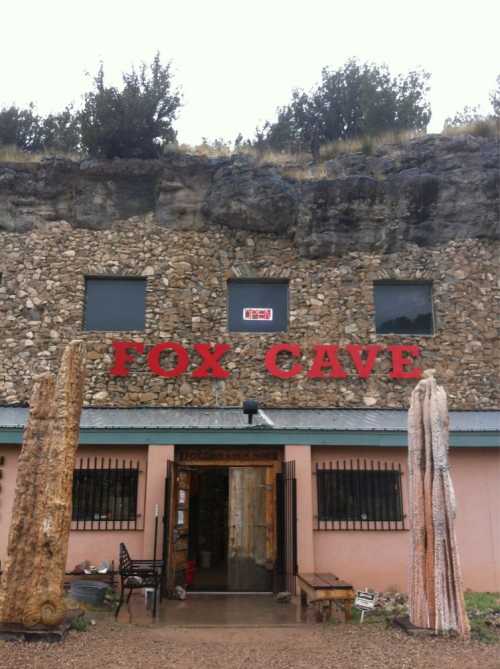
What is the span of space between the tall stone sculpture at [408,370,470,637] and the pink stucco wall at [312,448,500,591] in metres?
3.15

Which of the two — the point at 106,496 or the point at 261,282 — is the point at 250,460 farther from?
the point at 261,282

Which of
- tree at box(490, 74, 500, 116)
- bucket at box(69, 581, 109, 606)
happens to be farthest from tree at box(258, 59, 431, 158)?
bucket at box(69, 581, 109, 606)

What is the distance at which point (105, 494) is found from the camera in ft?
35.7

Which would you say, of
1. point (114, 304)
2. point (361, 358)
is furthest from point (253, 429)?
point (114, 304)

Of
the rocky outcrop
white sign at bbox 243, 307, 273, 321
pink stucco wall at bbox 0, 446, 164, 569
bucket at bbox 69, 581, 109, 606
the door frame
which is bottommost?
bucket at bbox 69, 581, 109, 606

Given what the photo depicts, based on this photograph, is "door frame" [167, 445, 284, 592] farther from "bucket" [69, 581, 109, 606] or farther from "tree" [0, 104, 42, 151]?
"tree" [0, 104, 42, 151]

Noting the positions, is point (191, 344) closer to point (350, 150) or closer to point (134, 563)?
point (134, 563)

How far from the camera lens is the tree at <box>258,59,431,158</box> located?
21078 millimetres

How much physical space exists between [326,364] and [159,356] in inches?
135

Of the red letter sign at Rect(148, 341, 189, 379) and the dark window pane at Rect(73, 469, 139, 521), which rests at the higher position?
the red letter sign at Rect(148, 341, 189, 379)

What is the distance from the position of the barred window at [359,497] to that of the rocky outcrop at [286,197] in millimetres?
4912

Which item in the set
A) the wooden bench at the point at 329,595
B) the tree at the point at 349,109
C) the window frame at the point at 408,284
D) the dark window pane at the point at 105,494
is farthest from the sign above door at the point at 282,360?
the tree at the point at 349,109

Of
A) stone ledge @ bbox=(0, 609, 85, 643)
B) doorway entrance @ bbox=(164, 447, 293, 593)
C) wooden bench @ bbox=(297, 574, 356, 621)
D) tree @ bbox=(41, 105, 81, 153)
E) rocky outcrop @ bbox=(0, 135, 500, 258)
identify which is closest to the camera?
stone ledge @ bbox=(0, 609, 85, 643)

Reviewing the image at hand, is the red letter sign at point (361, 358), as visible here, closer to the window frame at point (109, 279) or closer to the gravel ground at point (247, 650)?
the window frame at point (109, 279)
